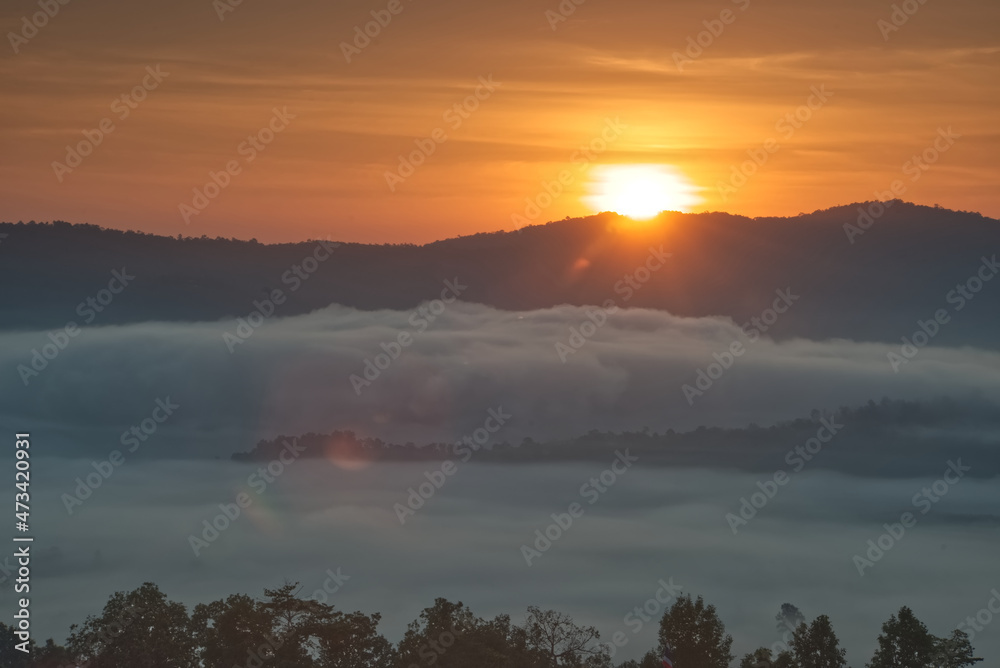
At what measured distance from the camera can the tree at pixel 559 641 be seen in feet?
209

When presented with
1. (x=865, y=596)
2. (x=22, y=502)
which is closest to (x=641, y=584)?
(x=865, y=596)

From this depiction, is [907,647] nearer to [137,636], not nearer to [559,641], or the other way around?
[559,641]

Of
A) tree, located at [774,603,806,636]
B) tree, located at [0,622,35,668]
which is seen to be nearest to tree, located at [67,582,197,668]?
tree, located at [0,622,35,668]

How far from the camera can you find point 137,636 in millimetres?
60219

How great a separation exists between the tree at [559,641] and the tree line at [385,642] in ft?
0.17

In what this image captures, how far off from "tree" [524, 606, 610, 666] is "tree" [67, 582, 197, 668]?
659 inches

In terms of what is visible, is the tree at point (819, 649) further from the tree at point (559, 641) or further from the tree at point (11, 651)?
the tree at point (11, 651)

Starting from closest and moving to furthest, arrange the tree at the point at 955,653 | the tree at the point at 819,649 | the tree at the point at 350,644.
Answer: the tree at the point at 955,653
the tree at the point at 819,649
the tree at the point at 350,644

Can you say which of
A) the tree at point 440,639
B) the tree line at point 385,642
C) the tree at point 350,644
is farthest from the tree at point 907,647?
the tree at point 350,644

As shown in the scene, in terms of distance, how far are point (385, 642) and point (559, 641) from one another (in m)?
8.71

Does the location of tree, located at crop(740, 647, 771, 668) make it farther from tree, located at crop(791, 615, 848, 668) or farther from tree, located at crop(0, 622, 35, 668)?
tree, located at crop(0, 622, 35, 668)

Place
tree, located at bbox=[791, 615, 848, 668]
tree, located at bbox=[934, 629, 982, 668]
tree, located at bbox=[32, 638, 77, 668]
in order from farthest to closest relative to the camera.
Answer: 1. tree, located at bbox=[32, 638, 77, 668]
2. tree, located at bbox=[791, 615, 848, 668]
3. tree, located at bbox=[934, 629, 982, 668]

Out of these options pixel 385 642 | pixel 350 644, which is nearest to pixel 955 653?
pixel 385 642

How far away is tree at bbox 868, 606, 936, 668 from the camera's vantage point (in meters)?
58.7
